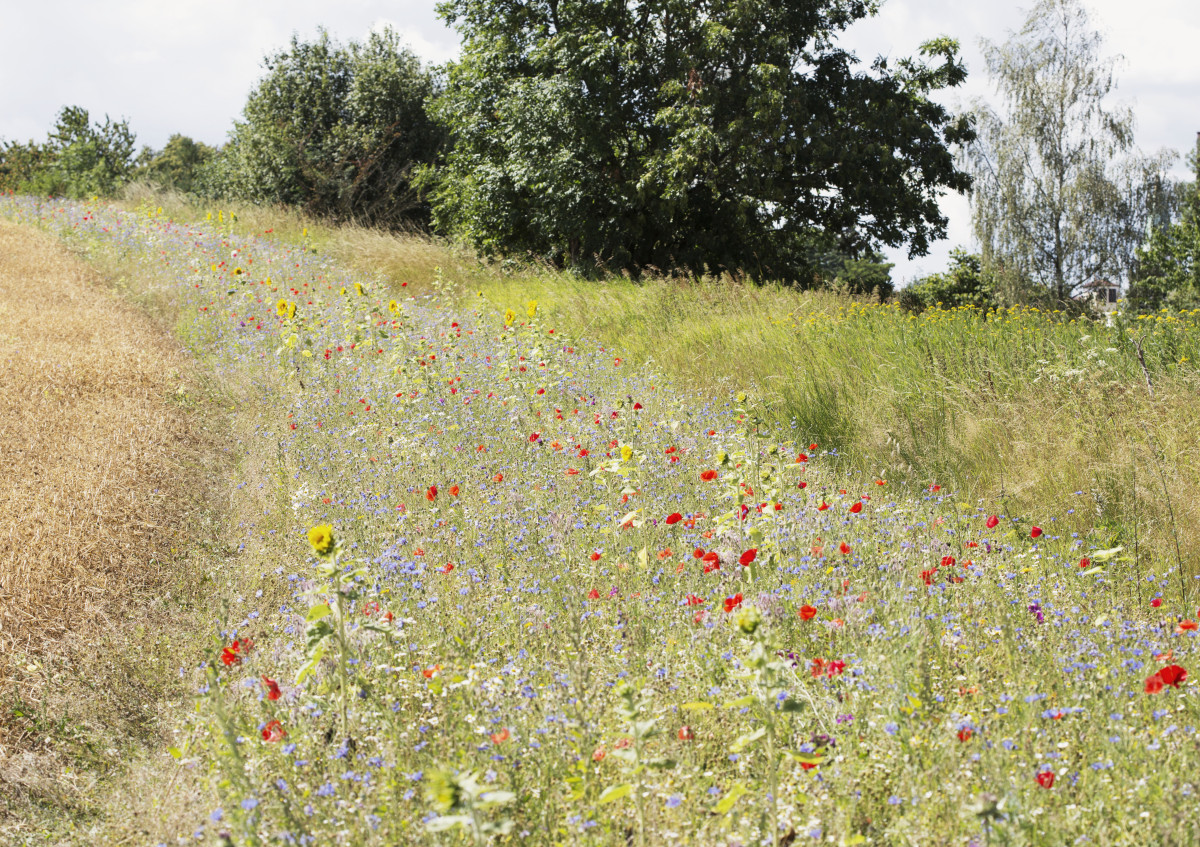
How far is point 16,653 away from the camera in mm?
3309

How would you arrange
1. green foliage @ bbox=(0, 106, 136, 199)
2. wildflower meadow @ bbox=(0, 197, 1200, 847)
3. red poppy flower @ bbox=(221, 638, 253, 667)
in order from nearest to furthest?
wildflower meadow @ bbox=(0, 197, 1200, 847)
red poppy flower @ bbox=(221, 638, 253, 667)
green foliage @ bbox=(0, 106, 136, 199)

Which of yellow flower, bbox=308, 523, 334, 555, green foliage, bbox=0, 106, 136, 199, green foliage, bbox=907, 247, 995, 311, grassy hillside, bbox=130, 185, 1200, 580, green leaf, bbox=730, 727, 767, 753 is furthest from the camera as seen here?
green foliage, bbox=907, 247, 995, 311

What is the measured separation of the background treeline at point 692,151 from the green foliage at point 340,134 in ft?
0.22

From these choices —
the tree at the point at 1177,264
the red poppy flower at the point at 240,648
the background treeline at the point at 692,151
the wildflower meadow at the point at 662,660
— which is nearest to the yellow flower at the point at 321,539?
the wildflower meadow at the point at 662,660

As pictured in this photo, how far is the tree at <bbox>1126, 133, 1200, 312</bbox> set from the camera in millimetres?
26247

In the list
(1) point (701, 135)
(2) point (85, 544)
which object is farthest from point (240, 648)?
(1) point (701, 135)

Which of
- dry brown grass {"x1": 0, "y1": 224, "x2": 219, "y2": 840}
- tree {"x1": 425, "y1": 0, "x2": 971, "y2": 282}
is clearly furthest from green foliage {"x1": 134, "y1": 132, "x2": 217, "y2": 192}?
dry brown grass {"x1": 0, "y1": 224, "x2": 219, "y2": 840}

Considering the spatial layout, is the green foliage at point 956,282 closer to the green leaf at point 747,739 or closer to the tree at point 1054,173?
the tree at point 1054,173

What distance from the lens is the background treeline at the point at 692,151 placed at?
15.8 metres

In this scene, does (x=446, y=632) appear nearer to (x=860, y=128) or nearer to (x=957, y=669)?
(x=957, y=669)

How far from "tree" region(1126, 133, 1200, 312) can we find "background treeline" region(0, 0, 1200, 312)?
2.91 feet

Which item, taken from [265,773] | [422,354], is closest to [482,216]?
[422,354]

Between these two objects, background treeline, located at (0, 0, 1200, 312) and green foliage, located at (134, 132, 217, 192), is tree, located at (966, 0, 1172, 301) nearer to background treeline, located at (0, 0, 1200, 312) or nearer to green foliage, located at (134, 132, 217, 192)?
background treeline, located at (0, 0, 1200, 312)

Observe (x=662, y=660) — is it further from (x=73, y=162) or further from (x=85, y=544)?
(x=73, y=162)
